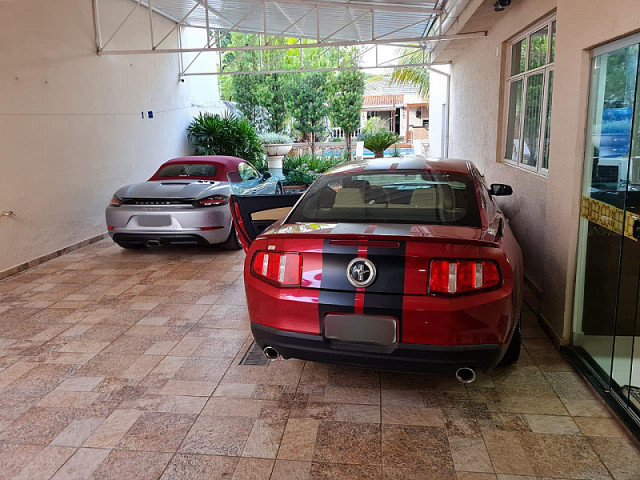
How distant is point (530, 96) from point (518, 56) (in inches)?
41.5

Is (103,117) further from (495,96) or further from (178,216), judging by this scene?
(495,96)

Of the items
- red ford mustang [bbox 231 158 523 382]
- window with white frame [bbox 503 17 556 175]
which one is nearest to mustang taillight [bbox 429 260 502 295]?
red ford mustang [bbox 231 158 523 382]

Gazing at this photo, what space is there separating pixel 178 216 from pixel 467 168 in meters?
3.96

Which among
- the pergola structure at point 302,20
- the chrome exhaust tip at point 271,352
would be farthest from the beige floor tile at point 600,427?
the pergola structure at point 302,20

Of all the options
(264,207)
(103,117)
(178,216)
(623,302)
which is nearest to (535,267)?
(623,302)

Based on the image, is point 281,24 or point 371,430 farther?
point 281,24

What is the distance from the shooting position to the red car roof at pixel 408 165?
4016 millimetres

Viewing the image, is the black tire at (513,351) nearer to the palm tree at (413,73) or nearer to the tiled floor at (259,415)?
the tiled floor at (259,415)

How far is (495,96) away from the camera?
788 cm

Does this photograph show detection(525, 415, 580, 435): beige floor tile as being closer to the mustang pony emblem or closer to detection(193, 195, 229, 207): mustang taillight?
the mustang pony emblem

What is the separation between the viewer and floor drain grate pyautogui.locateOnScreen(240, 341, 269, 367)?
3875 millimetres

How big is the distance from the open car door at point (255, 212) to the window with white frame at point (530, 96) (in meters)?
2.76

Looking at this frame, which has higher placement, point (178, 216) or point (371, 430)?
point (178, 216)

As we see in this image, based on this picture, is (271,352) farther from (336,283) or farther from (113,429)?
(113,429)
